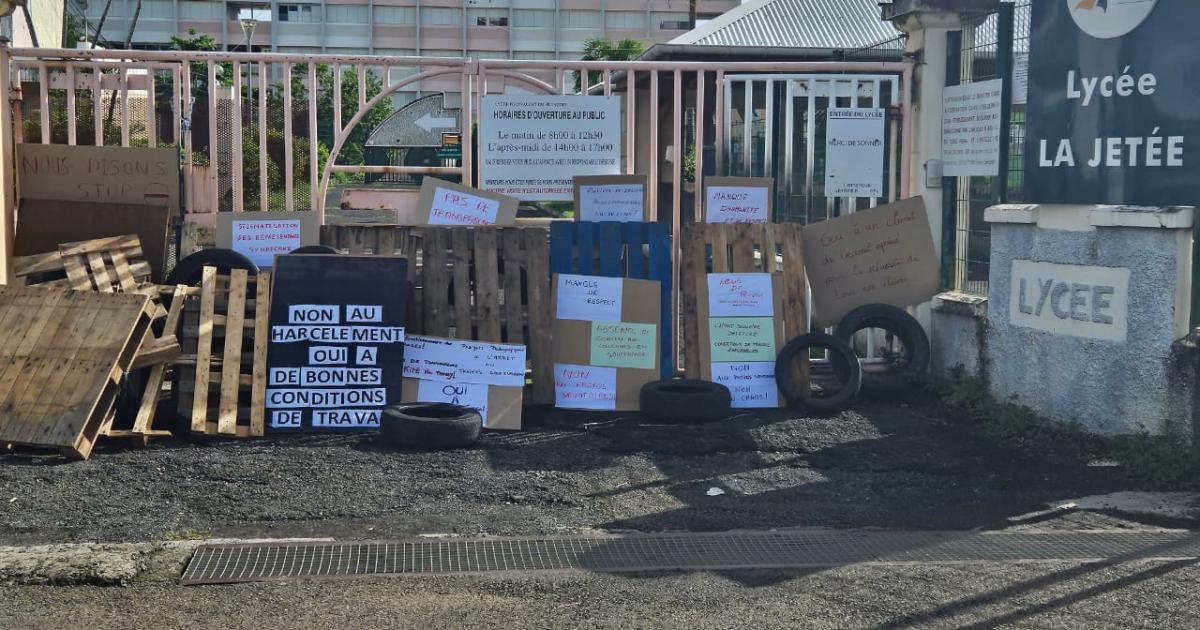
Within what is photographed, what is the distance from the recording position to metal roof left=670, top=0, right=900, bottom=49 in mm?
20406

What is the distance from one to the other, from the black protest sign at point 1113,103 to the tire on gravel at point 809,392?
1.76m

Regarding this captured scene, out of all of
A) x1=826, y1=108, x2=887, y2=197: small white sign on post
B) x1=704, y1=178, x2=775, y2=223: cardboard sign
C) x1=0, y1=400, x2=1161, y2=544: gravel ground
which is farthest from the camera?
x1=826, y1=108, x2=887, y2=197: small white sign on post

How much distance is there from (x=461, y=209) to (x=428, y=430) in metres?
2.40

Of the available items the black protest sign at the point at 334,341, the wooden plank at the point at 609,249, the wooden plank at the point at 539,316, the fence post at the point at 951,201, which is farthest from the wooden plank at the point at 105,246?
the fence post at the point at 951,201

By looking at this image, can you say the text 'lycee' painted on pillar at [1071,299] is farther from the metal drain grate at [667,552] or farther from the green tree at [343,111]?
the green tree at [343,111]

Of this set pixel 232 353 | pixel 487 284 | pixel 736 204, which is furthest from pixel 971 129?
pixel 232 353

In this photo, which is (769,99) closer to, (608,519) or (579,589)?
(608,519)

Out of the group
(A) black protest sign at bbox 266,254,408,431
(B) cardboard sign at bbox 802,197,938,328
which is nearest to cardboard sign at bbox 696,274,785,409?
(B) cardboard sign at bbox 802,197,938,328

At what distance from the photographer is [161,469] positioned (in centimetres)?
722

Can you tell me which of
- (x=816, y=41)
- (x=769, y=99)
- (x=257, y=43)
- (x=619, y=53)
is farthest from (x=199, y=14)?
(x=769, y=99)

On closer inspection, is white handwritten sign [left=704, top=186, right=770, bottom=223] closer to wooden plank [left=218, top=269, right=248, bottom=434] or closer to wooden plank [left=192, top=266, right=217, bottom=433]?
wooden plank [left=218, top=269, right=248, bottom=434]

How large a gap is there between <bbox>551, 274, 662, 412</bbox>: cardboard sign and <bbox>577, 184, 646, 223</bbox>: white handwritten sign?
25.0 inches

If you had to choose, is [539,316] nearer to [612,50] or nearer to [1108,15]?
[1108,15]

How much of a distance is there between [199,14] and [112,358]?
80110mm
